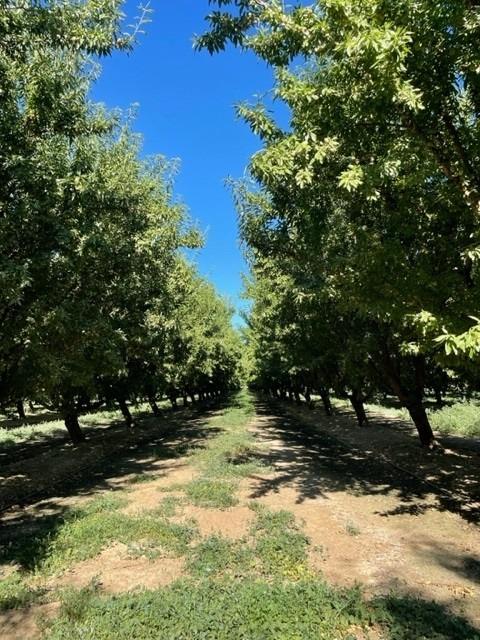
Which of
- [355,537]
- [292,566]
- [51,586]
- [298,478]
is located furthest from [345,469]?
[51,586]

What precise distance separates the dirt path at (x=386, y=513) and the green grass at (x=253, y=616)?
0.65 meters

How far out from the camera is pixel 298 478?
572 inches

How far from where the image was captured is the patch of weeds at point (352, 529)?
30.6ft

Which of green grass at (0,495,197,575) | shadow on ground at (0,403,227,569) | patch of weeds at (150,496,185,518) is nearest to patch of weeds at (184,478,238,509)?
patch of weeds at (150,496,185,518)

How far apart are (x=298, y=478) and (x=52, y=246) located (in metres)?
9.76

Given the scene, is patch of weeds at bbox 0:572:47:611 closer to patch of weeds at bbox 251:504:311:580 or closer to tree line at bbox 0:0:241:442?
patch of weeds at bbox 251:504:311:580

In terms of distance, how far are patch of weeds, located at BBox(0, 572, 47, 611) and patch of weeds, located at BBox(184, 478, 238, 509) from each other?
16.3 feet

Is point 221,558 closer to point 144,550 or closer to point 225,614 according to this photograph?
point 144,550

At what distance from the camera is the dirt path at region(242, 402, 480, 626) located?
7211mm

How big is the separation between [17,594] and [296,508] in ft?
20.7

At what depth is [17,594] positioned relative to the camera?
7.05 metres

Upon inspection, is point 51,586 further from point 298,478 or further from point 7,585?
point 298,478

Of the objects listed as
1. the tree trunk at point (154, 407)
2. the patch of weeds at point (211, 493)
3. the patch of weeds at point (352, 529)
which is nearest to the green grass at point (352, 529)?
the patch of weeds at point (352, 529)

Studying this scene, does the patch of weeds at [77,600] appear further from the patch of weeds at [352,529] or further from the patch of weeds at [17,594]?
the patch of weeds at [352,529]
